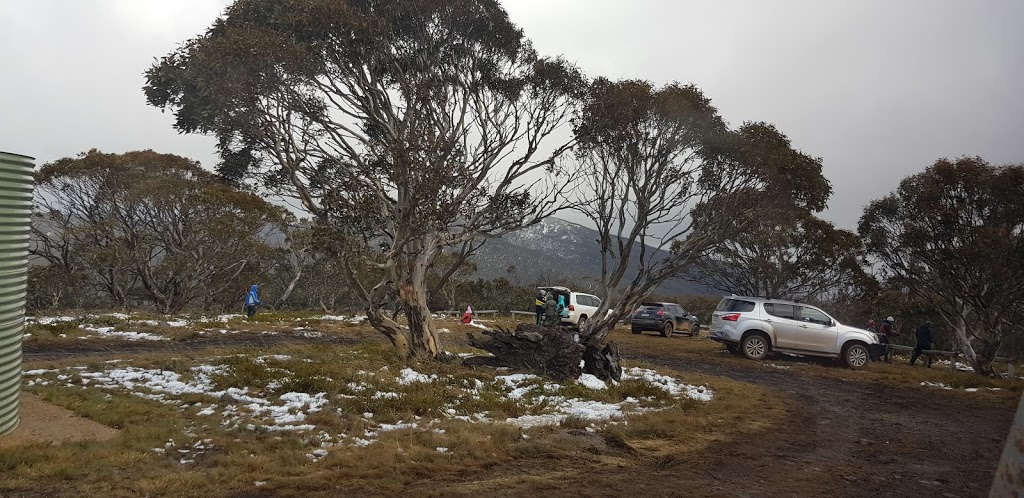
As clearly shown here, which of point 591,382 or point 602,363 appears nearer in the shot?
point 591,382

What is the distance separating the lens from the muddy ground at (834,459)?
5535mm

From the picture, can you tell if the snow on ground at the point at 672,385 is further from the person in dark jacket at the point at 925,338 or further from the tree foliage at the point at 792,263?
the tree foliage at the point at 792,263

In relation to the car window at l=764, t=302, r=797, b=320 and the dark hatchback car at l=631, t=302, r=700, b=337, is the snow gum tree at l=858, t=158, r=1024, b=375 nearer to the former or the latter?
the car window at l=764, t=302, r=797, b=320

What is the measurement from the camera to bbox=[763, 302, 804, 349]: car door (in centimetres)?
1775

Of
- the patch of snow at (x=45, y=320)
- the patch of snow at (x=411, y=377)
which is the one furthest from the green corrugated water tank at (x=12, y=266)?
the patch of snow at (x=45, y=320)

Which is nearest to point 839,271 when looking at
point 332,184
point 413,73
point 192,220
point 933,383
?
point 933,383

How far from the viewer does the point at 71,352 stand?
12406 mm

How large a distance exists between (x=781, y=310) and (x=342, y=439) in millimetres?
14670

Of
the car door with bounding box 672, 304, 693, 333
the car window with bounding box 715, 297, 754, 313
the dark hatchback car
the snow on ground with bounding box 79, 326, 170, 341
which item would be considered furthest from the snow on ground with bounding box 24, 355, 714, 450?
the car door with bounding box 672, 304, 693, 333

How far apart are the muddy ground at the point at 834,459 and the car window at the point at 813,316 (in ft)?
17.5

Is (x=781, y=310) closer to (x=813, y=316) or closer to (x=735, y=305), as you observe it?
(x=813, y=316)

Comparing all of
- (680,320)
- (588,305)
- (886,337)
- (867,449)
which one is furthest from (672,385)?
(680,320)

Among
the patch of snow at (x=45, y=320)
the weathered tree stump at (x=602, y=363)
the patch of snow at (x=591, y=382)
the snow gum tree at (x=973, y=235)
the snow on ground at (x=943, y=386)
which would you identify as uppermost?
the snow gum tree at (x=973, y=235)

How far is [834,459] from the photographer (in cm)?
688
